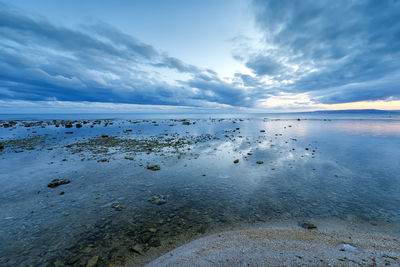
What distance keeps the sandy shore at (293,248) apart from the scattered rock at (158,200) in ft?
13.1

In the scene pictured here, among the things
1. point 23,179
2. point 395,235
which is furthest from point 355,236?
point 23,179

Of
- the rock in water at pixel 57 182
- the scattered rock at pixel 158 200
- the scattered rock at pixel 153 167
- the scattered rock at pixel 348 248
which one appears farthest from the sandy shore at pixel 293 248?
the rock in water at pixel 57 182

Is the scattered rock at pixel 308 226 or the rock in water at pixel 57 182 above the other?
the scattered rock at pixel 308 226

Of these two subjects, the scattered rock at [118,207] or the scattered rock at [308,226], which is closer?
the scattered rock at [308,226]

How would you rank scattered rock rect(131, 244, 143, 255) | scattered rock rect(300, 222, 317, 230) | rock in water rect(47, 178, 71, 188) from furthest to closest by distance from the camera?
rock in water rect(47, 178, 71, 188)
scattered rock rect(300, 222, 317, 230)
scattered rock rect(131, 244, 143, 255)

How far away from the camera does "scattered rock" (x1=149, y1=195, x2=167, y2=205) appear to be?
1035 cm

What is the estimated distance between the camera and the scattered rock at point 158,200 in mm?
10352

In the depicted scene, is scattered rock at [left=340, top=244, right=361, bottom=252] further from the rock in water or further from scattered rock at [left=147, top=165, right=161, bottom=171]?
the rock in water

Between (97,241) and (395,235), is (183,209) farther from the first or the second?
(395,235)

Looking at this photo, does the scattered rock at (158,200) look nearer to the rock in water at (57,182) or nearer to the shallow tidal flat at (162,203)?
the shallow tidal flat at (162,203)

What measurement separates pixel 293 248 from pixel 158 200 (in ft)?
25.4

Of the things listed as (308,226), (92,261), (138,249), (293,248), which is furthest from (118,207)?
(308,226)

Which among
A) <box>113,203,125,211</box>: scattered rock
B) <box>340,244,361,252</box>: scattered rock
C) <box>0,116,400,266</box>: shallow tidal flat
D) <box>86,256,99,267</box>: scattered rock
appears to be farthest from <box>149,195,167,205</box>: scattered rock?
<box>340,244,361,252</box>: scattered rock

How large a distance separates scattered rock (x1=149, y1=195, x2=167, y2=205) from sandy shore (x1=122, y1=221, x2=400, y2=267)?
158 inches
